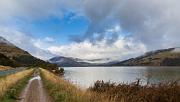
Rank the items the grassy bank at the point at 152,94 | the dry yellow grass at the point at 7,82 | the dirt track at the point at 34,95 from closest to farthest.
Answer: the grassy bank at the point at 152,94
the dirt track at the point at 34,95
the dry yellow grass at the point at 7,82

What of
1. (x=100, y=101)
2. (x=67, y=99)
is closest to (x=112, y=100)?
(x=100, y=101)

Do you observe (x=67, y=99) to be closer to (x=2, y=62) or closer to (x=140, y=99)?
(x=140, y=99)

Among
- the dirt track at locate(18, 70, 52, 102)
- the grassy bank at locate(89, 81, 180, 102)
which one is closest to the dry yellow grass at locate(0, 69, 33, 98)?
the dirt track at locate(18, 70, 52, 102)

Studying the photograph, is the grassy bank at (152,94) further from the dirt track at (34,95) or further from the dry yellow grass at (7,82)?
the dry yellow grass at (7,82)

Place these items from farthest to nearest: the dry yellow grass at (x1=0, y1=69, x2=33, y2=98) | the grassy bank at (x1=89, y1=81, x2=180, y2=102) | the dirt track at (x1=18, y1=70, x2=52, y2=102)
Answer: the dry yellow grass at (x1=0, y1=69, x2=33, y2=98) < the dirt track at (x1=18, y1=70, x2=52, y2=102) < the grassy bank at (x1=89, y1=81, x2=180, y2=102)

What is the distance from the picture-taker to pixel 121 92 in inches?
953

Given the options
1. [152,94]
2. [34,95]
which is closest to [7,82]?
[34,95]

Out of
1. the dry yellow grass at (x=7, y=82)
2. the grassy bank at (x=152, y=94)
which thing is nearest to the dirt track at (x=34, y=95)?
the dry yellow grass at (x=7, y=82)

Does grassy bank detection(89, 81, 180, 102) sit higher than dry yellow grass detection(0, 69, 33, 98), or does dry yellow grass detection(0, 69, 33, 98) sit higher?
dry yellow grass detection(0, 69, 33, 98)

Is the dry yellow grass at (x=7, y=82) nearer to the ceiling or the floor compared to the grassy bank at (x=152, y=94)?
nearer to the ceiling

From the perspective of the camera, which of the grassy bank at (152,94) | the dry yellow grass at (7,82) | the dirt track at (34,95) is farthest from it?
the dry yellow grass at (7,82)

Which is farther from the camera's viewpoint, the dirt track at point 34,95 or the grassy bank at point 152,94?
the dirt track at point 34,95

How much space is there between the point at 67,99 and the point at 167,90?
6.58m

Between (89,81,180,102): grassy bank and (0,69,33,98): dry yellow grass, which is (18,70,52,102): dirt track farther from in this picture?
(89,81,180,102): grassy bank
